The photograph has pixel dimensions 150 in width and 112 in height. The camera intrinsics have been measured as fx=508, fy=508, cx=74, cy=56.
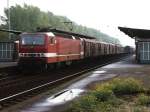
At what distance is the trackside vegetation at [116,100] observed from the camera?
43.5 feet

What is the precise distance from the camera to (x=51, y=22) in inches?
5709

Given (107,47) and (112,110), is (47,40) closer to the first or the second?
(112,110)

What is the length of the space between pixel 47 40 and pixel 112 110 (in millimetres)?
19787

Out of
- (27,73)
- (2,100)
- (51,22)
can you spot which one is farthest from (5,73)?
(51,22)

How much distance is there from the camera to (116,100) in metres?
15.2

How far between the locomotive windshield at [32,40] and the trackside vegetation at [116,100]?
14.5 m

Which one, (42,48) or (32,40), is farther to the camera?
(32,40)

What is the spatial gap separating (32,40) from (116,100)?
1840 centimetres

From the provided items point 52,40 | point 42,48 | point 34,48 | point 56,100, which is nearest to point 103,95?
point 56,100

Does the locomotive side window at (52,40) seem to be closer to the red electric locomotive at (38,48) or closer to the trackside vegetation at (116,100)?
the red electric locomotive at (38,48)

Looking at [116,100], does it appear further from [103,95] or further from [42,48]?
[42,48]

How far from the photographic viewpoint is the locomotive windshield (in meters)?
32.8

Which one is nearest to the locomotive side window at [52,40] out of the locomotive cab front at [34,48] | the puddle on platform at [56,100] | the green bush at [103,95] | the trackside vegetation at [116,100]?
the locomotive cab front at [34,48]

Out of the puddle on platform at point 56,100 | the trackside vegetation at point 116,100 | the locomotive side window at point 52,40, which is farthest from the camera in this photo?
the locomotive side window at point 52,40
